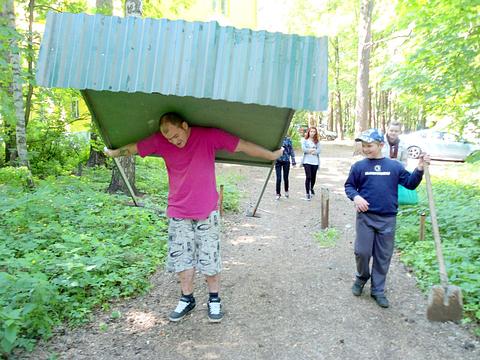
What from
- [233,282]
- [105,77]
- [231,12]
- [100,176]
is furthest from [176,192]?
[231,12]

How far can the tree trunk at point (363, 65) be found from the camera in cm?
1448

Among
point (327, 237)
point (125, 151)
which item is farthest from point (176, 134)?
point (327, 237)

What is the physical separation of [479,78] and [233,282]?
15.7 ft

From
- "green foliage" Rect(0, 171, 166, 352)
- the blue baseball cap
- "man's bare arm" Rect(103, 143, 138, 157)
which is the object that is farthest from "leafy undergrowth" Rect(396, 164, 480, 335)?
"man's bare arm" Rect(103, 143, 138, 157)

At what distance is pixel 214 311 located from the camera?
3.95 m

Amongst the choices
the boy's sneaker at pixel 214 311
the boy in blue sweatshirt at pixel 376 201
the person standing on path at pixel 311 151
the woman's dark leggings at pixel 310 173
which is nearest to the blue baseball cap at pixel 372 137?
the boy in blue sweatshirt at pixel 376 201

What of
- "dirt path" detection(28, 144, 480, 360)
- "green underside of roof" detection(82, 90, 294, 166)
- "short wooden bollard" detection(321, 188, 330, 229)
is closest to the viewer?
"dirt path" detection(28, 144, 480, 360)

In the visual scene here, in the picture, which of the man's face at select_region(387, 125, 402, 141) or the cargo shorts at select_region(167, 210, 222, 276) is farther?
the man's face at select_region(387, 125, 402, 141)

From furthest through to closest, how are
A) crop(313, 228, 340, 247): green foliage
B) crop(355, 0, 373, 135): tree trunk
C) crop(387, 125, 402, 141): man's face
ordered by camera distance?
crop(355, 0, 373, 135): tree trunk → crop(387, 125, 402, 141): man's face → crop(313, 228, 340, 247): green foliage

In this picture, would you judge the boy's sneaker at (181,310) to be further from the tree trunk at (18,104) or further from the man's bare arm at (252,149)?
the tree trunk at (18,104)

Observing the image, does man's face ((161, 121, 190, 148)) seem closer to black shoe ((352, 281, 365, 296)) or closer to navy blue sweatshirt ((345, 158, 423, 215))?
navy blue sweatshirt ((345, 158, 423, 215))

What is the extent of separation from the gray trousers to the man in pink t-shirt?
1.39 m

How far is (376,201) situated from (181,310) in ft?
7.88

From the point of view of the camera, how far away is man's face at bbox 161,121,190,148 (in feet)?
11.6
